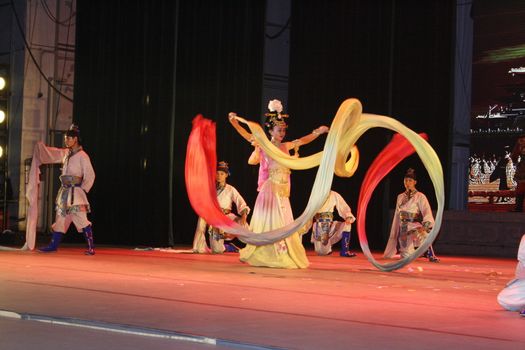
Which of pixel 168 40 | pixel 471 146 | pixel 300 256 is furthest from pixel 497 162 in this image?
pixel 168 40

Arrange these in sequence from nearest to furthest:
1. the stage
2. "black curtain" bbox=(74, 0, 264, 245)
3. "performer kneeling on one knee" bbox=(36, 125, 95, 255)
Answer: the stage < "performer kneeling on one knee" bbox=(36, 125, 95, 255) < "black curtain" bbox=(74, 0, 264, 245)

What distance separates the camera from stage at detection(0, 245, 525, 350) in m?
3.69

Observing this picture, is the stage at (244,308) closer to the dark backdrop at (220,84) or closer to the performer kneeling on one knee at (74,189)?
the performer kneeling on one knee at (74,189)

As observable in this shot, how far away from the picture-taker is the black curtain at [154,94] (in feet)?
39.5

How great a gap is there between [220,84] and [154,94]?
932 millimetres

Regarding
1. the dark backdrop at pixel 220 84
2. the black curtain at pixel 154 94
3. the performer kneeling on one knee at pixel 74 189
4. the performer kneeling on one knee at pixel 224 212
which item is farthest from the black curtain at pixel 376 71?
the performer kneeling on one knee at pixel 74 189

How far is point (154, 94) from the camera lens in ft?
40.3

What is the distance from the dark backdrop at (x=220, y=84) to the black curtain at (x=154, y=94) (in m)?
0.02

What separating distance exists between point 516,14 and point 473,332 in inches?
276

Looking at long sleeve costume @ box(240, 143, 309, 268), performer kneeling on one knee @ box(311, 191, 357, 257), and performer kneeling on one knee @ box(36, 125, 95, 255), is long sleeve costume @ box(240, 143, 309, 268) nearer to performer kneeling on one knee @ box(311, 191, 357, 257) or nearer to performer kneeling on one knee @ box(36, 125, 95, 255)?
performer kneeling on one knee @ box(36, 125, 95, 255)

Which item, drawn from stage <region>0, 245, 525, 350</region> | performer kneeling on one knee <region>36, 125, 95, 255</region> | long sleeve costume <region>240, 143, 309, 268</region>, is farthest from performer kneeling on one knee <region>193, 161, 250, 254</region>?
stage <region>0, 245, 525, 350</region>

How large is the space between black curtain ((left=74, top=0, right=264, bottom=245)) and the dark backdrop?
15 mm

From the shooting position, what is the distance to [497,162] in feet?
33.6

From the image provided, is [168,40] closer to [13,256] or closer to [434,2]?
[434,2]
